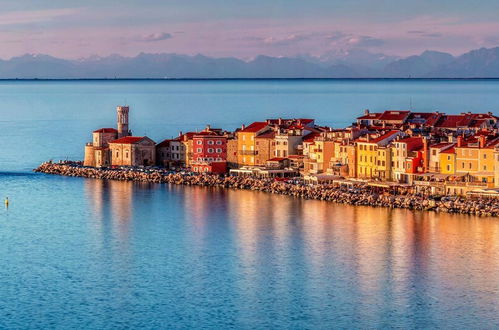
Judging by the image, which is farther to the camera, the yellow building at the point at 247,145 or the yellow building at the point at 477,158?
the yellow building at the point at 247,145

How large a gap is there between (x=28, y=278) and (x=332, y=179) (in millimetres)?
16644

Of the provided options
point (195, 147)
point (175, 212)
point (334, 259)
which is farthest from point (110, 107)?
point (334, 259)

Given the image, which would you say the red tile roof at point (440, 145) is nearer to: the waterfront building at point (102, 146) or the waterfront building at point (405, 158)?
the waterfront building at point (405, 158)

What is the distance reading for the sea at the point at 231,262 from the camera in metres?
23.8

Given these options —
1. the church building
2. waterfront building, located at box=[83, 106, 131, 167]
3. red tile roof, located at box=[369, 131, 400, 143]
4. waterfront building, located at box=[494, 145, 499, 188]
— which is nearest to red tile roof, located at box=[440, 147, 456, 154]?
waterfront building, located at box=[494, 145, 499, 188]

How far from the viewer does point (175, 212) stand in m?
36.9

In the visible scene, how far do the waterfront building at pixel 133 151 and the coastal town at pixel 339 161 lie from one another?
0.14ft

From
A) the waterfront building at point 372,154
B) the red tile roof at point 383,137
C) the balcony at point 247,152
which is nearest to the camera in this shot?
the waterfront building at point 372,154

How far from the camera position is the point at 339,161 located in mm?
42750

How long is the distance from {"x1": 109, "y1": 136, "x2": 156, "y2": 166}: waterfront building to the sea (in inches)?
189

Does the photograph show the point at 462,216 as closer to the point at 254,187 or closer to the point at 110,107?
the point at 254,187

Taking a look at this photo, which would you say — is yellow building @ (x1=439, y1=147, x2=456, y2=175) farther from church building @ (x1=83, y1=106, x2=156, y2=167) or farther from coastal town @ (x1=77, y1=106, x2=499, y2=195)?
church building @ (x1=83, y1=106, x2=156, y2=167)

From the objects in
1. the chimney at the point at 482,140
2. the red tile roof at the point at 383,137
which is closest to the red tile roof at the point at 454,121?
the red tile roof at the point at 383,137

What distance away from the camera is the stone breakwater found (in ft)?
116
